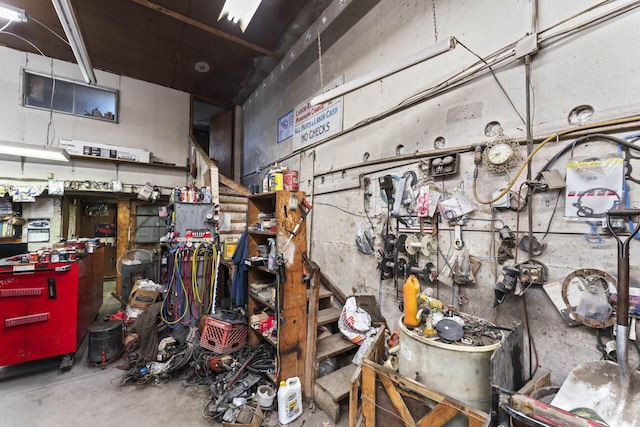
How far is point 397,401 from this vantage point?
150 cm

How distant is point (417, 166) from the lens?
2.35 m

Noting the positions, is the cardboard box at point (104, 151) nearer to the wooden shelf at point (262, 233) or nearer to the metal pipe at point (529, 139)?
the wooden shelf at point (262, 233)

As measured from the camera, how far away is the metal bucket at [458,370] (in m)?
1.32

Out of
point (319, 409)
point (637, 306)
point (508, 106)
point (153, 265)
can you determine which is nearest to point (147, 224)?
point (153, 265)

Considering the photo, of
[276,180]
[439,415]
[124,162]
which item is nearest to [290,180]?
[276,180]

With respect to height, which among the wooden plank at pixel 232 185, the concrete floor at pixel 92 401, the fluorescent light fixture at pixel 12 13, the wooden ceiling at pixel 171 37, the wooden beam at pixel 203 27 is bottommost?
the concrete floor at pixel 92 401

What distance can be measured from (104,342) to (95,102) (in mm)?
5411

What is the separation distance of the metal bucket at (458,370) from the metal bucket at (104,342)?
331cm

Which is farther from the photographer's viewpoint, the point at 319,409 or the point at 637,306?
the point at 319,409

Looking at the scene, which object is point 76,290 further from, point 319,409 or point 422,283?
point 422,283

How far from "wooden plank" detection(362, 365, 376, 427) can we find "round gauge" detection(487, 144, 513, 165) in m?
1.66

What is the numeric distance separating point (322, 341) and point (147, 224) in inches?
222

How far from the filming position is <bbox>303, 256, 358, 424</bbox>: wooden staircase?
208 centimetres

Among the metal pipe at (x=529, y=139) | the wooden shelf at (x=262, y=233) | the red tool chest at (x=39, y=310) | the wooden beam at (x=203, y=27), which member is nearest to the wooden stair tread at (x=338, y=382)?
the wooden shelf at (x=262, y=233)
